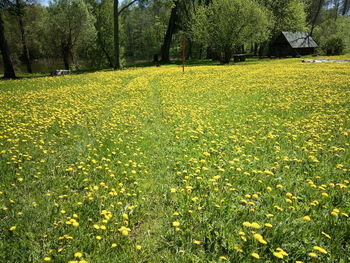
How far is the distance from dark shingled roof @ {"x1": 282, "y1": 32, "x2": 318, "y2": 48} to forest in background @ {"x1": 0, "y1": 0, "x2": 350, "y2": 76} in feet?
5.29

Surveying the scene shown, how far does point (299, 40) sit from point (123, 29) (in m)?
37.7

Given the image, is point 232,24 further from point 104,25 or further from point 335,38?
point 335,38

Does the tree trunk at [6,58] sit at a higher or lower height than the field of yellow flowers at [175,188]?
higher

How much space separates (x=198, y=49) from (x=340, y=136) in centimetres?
5539

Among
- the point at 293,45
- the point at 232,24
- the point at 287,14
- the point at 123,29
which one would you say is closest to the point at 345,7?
the point at 287,14

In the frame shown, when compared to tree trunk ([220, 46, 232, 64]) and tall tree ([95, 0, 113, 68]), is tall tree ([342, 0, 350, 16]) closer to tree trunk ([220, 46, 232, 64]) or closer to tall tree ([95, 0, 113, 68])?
tree trunk ([220, 46, 232, 64])

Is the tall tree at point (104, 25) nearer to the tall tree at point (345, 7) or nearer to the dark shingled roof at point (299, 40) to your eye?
the dark shingled roof at point (299, 40)

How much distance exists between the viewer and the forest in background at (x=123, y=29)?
3166cm

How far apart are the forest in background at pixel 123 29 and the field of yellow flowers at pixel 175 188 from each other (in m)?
22.4

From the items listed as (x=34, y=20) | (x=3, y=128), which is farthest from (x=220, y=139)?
(x=34, y=20)

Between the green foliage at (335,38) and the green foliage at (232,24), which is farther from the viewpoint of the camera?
the green foliage at (335,38)

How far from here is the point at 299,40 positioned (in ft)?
167

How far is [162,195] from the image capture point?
12.6 feet

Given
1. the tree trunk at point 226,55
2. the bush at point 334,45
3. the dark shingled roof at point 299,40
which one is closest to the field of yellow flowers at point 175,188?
the tree trunk at point 226,55
